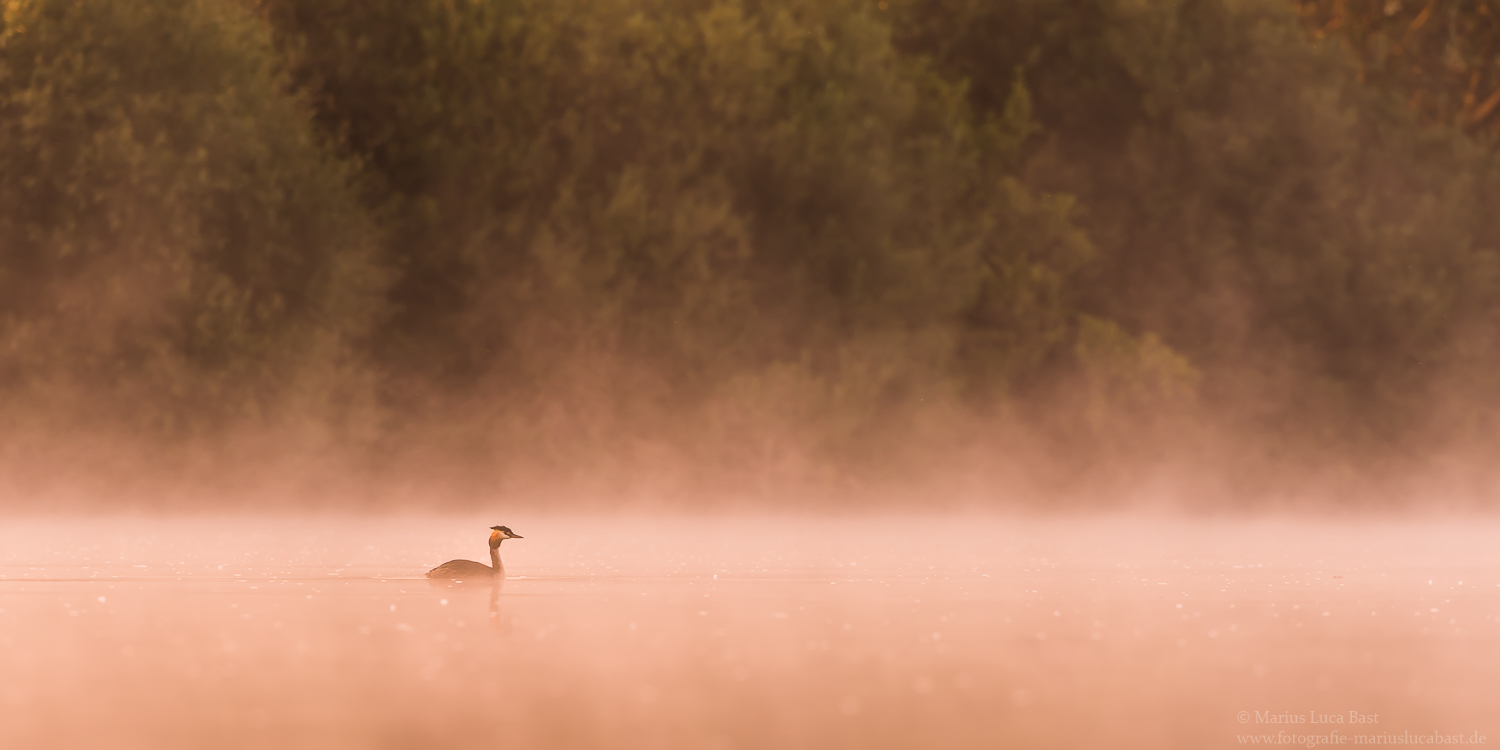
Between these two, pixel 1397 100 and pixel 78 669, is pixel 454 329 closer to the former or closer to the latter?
pixel 1397 100

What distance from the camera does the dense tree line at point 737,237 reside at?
30688 mm

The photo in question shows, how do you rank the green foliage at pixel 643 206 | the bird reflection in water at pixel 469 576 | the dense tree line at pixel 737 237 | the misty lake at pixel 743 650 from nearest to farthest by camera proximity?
1. the misty lake at pixel 743 650
2. the bird reflection in water at pixel 469 576
3. the dense tree line at pixel 737 237
4. the green foliage at pixel 643 206

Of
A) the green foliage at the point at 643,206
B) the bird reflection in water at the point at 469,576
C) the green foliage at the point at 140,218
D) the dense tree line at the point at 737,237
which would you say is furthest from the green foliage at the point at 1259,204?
the bird reflection in water at the point at 469,576

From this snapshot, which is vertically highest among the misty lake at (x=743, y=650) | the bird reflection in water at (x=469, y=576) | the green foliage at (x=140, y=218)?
the green foliage at (x=140, y=218)

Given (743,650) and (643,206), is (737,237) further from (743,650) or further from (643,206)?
(743,650)

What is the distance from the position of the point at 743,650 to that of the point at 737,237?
82.7ft

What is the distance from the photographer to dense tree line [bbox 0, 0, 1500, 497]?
1208 inches

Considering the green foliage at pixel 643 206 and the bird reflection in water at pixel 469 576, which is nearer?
the bird reflection in water at pixel 469 576

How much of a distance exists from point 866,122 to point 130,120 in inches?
492

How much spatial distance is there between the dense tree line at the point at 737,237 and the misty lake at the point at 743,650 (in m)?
12.3

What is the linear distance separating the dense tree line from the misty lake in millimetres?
12251

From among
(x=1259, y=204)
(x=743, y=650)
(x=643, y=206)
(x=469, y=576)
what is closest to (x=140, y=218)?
(x=643, y=206)

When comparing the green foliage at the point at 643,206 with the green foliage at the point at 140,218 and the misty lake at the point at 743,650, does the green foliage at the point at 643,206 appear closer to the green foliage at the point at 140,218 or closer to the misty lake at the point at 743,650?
the green foliage at the point at 140,218

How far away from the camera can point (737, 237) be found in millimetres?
35406
